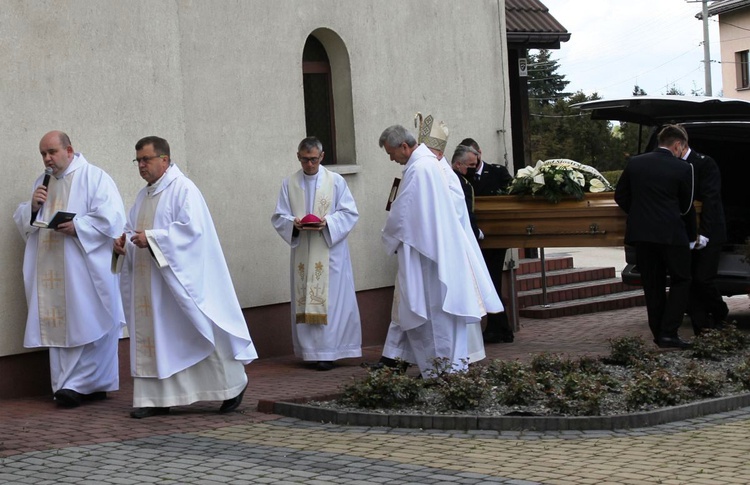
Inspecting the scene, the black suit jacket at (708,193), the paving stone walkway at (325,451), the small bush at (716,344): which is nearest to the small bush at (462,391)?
the paving stone walkway at (325,451)

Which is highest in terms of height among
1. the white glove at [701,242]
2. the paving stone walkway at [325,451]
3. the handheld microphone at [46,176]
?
the handheld microphone at [46,176]

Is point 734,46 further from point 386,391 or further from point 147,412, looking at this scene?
point 147,412

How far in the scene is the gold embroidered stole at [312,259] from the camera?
1245cm

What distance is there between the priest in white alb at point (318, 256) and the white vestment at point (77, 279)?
220 centimetres

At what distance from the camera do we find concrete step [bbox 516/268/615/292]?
17.3 metres

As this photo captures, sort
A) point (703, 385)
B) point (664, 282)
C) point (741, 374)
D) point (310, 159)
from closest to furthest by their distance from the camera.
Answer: point (703, 385)
point (741, 374)
point (310, 159)
point (664, 282)

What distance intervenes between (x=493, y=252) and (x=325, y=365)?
2638 millimetres

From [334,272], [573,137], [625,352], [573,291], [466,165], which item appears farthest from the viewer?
[573,137]

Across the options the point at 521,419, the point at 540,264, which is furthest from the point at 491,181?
the point at 521,419

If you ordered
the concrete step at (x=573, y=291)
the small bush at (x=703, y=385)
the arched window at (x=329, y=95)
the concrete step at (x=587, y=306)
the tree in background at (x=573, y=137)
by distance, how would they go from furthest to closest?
the tree in background at (x=573, y=137), the concrete step at (x=573, y=291), the concrete step at (x=587, y=306), the arched window at (x=329, y=95), the small bush at (x=703, y=385)

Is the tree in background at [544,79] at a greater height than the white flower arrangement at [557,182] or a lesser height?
greater

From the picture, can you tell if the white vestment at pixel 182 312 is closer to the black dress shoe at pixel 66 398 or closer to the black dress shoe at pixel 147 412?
the black dress shoe at pixel 147 412

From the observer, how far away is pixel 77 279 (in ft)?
34.7

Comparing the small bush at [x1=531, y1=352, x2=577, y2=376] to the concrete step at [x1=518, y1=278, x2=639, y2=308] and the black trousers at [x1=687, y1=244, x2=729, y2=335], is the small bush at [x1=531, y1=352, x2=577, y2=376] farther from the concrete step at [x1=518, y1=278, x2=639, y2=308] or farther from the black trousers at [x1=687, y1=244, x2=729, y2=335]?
the concrete step at [x1=518, y1=278, x2=639, y2=308]
